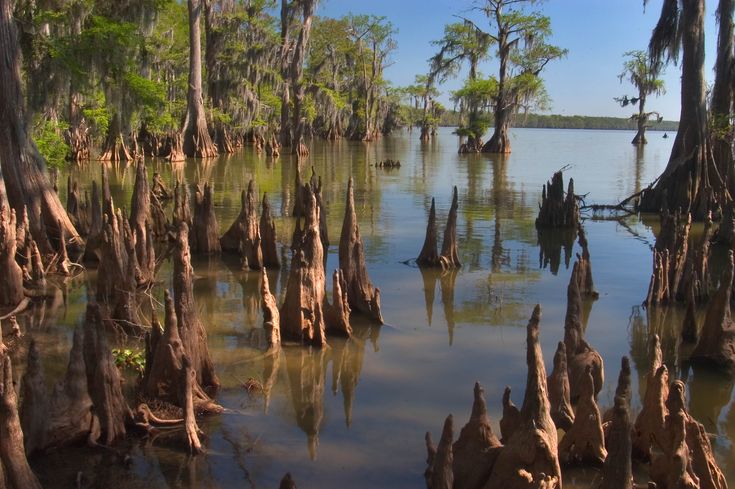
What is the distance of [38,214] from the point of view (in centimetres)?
901

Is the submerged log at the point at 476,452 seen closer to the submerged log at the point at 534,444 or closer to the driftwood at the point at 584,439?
the submerged log at the point at 534,444

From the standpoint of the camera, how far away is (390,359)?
6.61 meters

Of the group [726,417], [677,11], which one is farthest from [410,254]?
[677,11]

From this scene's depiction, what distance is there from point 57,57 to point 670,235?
32.8ft

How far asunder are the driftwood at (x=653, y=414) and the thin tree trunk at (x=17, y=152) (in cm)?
746

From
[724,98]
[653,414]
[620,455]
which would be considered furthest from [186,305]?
[724,98]

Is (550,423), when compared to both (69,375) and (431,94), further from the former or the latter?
(431,94)

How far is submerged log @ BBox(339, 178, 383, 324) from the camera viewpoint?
7562 mm

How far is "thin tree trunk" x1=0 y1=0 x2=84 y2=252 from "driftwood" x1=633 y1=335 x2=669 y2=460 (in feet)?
24.5

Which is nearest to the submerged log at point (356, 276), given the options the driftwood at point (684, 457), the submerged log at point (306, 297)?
the submerged log at point (306, 297)

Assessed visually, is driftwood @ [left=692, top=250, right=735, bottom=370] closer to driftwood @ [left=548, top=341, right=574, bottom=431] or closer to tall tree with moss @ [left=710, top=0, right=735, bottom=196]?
driftwood @ [left=548, top=341, right=574, bottom=431]

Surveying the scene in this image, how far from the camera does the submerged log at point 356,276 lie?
7.56m

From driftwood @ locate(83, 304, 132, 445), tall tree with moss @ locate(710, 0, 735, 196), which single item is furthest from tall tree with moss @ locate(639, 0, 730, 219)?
driftwood @ locate(83, 304, 132, 445)

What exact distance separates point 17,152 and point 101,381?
19.1ft
